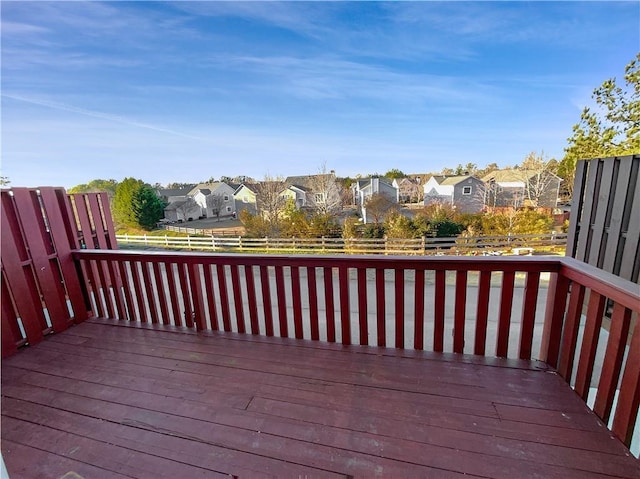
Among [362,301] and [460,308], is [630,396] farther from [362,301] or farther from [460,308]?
[362,301]

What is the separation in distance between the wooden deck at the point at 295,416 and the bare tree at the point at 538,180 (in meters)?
9.11

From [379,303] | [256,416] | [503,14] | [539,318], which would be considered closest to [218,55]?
[503,14]

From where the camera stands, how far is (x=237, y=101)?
306 inches

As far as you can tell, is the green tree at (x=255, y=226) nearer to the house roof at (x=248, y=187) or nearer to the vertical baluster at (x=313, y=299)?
the house roof at (x=248, y=187)

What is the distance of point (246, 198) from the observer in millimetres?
11109

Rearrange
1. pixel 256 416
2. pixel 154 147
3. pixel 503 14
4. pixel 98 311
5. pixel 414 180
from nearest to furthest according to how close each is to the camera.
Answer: pixel 256 416 < pixel 98 311 < pixel 503 14 < pixel 154 147 < pixel 414 180

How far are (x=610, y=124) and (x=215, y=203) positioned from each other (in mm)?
13025

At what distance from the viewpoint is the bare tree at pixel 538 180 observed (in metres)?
8.57

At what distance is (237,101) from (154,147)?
3188mm

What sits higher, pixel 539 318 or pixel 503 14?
pixel 503 14

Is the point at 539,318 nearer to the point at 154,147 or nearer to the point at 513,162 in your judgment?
the point at 513,162

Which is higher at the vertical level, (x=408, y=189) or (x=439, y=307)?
(x=408, y=189)

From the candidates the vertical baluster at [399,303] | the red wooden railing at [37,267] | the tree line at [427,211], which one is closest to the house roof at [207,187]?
the tree line at [427,211]

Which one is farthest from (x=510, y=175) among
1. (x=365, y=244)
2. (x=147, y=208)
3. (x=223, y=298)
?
(x=147, y=208)
